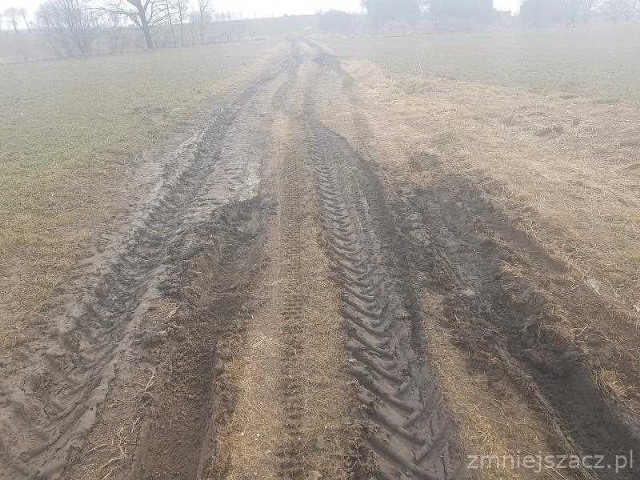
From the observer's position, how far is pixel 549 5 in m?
53.2

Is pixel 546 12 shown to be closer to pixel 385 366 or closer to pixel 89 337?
pixel 385 366

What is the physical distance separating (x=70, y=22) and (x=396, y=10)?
41.1 metres

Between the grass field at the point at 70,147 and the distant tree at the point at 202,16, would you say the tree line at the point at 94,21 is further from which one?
the grass field at the point at 70,147

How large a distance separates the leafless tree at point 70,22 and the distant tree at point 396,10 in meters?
36.3

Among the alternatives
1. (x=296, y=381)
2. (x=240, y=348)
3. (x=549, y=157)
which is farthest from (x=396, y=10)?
(x=296, y=381)

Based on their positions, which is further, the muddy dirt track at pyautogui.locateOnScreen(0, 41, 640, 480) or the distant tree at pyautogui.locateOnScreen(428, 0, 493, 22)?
the distant tree at pyautogui.locateOnScreen(428, 0, 493, 22)

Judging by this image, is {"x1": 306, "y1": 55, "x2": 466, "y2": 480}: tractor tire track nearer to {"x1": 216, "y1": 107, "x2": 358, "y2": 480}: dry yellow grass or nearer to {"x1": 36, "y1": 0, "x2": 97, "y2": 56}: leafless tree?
{"x1": 216, "y1": 107, "x2": 358, "y2": 480}: dry yellow grass

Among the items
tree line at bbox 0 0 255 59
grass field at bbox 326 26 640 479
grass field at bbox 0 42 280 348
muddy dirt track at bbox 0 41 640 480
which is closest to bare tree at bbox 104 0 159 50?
tree line at bbox 0 0 255 59

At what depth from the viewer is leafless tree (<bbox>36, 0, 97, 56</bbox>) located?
45.5m

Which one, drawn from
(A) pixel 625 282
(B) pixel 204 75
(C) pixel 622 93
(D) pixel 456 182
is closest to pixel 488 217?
(D) pixel 456 182

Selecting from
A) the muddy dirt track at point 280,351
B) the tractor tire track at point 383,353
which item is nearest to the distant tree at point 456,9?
the muddy dirt track at point 280,351

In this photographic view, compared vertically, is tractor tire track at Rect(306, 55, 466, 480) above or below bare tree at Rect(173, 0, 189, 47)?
below

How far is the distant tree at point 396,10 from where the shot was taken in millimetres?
56750

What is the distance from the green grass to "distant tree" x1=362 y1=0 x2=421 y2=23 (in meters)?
10.7
